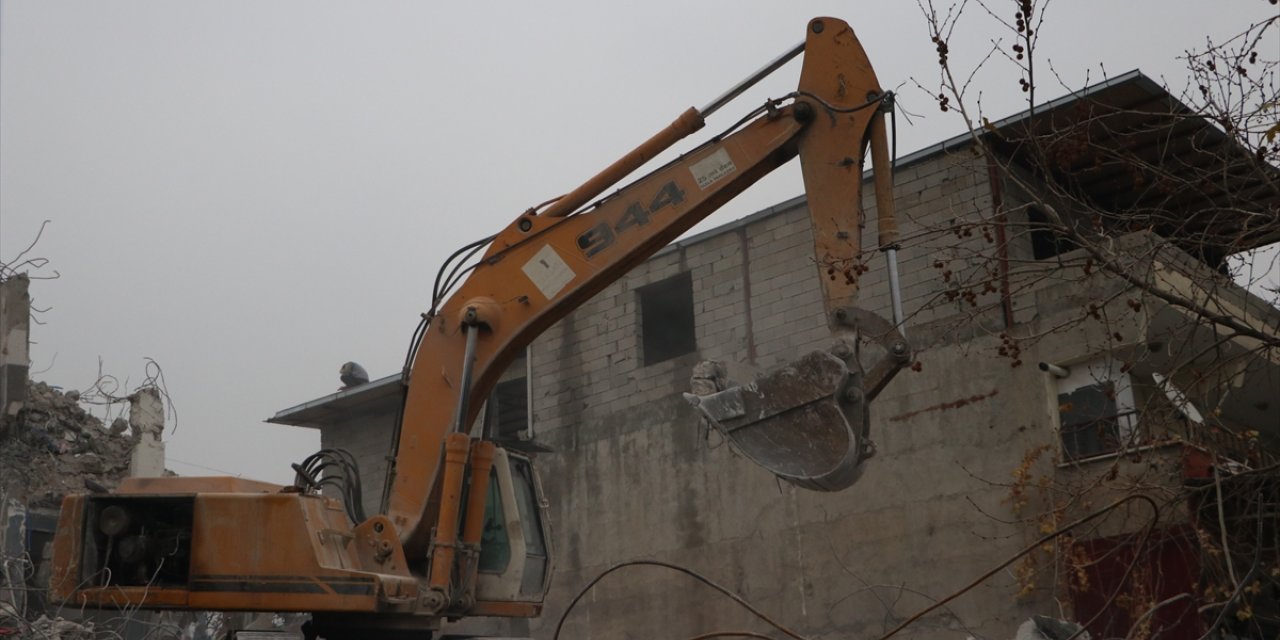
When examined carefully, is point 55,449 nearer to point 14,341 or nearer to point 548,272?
point 14,341

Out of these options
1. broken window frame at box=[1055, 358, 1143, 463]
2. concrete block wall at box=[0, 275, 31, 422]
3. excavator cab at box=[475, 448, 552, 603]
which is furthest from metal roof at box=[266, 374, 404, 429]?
excavator cab at box=[475, 448, 552, 603]

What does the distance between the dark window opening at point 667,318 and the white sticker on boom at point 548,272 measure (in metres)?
9.69

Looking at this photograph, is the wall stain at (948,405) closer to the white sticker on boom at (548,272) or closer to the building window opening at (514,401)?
the building window opening at (514,401)

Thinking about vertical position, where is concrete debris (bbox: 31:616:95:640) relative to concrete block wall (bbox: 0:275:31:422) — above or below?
below

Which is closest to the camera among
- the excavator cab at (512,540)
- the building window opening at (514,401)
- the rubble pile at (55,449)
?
the excavator cab at (512,540)

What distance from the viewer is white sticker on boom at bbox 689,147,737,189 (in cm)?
853

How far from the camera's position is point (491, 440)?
8227mm

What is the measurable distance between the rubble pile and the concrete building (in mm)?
4879

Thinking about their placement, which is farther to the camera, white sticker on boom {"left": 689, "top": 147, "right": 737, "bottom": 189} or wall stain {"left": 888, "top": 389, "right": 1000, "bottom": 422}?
wall stain {"left": 888, "top": 389, "right": 1000, "bottom": 422}

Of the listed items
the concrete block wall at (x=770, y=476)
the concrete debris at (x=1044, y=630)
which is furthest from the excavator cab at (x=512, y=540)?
the concrete block wall at (x=770, y=476)

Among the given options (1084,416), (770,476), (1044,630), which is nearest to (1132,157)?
(1044,630)

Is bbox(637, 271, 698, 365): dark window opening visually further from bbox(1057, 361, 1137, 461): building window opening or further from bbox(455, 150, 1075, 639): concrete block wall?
bbox(1057, 361, 1137, 461): building window opening

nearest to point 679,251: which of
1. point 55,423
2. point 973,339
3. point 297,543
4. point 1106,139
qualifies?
point 973,339

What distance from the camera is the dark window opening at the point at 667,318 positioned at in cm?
1850
